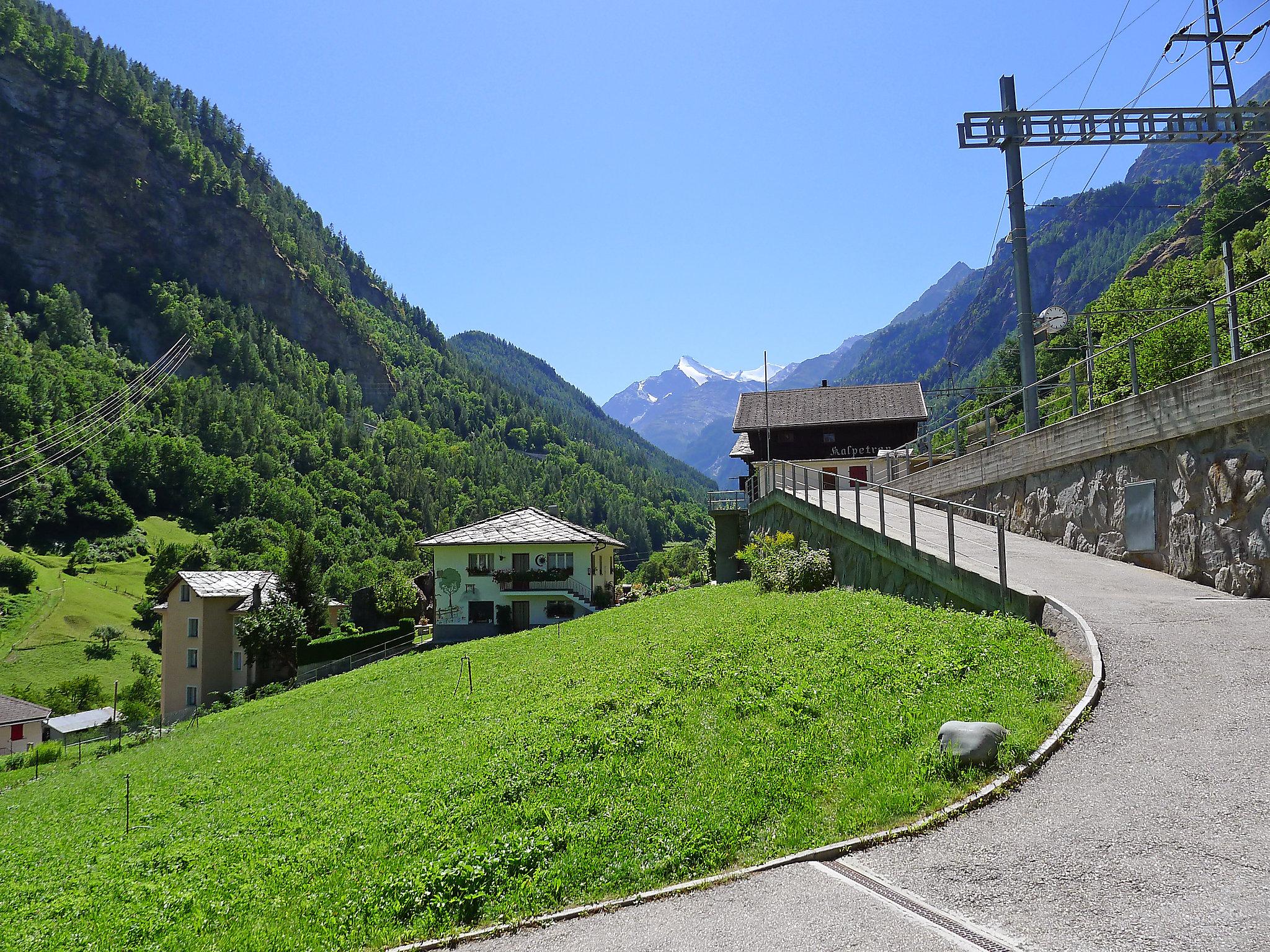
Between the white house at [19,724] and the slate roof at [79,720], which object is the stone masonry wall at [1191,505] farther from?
the slate roof at [79,720]

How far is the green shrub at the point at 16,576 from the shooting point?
103m

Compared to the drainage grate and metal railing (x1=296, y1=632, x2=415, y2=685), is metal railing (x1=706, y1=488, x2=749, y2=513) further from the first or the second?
the drainage grate

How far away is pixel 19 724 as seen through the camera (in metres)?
60.1

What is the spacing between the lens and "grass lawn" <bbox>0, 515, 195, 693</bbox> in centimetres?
8119

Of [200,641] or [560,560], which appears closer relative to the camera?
[560,560]

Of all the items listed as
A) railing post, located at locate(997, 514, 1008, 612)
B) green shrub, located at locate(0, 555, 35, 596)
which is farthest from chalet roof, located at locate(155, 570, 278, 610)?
green shrub, located at locate(0, 555, 35, 596)

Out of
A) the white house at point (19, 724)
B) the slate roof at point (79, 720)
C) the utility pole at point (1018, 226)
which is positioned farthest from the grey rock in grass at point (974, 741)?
the slate roof at point (79, 720)

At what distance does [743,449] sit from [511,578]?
59.4 feet

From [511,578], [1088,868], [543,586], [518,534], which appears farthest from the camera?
[518,534]

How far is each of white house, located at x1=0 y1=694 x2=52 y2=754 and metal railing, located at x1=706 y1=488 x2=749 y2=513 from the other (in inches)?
2026

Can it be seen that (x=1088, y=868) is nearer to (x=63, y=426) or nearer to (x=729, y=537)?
(x=729, y=537)

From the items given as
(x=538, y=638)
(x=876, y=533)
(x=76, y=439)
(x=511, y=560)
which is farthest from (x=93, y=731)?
(x=76, y=439)

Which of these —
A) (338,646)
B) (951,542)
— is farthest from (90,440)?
(951,542)

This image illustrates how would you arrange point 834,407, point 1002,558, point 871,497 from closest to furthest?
point 1002,558
point 871,497
point 834,407
